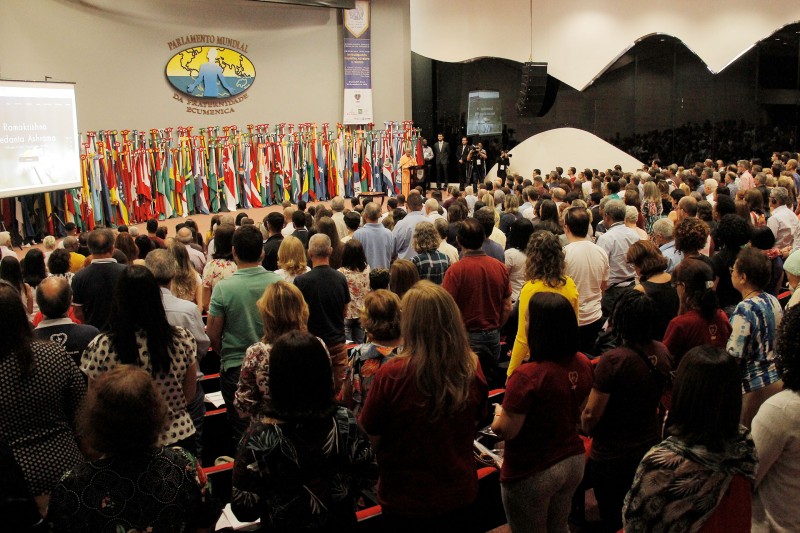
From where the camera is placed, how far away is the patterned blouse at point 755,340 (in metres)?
3.30

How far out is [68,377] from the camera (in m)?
2.59

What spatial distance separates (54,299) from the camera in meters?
3.14

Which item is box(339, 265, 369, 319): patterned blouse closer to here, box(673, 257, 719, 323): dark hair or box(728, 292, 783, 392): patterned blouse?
box(673, 257, 719, 323): dark hair

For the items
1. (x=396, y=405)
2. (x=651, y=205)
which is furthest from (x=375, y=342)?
(x=651, y=205)

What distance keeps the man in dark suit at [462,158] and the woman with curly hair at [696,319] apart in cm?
1258

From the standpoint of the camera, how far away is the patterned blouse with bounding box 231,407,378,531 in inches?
83.0

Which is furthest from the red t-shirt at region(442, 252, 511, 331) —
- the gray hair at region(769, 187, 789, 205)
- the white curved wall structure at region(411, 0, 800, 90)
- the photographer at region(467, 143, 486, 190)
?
the white curved wall structure at region(411, 0, 800, 90)

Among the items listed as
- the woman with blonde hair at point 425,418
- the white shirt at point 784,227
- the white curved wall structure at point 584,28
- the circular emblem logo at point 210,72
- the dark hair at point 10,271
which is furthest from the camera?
the white curved wall structure at point 584,28

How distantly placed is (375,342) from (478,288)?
1416mm

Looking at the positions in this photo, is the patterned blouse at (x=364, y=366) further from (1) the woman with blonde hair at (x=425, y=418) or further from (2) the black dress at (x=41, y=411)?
(2) the black dress at (x=41, y=411)

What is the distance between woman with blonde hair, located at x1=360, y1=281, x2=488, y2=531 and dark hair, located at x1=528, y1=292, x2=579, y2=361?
0.27 m

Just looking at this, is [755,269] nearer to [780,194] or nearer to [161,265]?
[161,265]

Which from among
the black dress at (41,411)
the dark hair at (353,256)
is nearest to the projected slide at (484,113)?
the dark hair at (353,256)

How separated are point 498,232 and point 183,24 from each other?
971 cm
